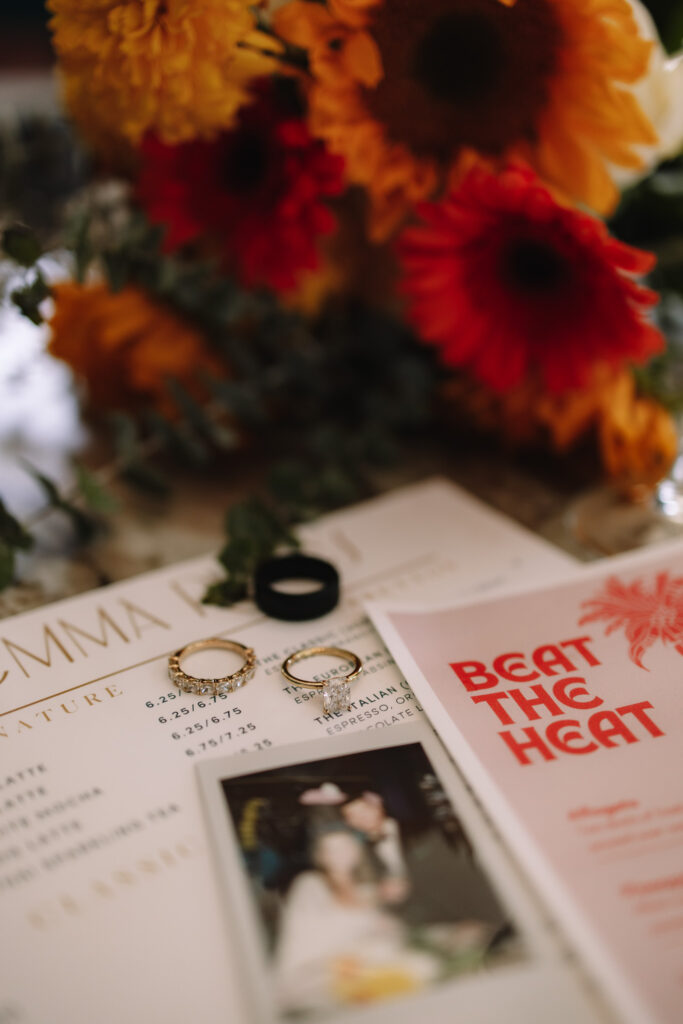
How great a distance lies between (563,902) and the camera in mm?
354

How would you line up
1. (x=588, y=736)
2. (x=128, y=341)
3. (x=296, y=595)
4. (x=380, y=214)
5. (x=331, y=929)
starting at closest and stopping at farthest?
(x=331, y=929) → (x=588, y=736) → (x=296, y=595) → (x=380, y=214) → (x=128, y=341)

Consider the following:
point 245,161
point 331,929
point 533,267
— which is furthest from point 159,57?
point 331,929

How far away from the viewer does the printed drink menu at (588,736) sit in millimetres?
347

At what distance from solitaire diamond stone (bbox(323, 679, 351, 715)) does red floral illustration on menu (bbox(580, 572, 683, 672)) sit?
0.58 feet

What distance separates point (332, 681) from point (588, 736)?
146 millimetres

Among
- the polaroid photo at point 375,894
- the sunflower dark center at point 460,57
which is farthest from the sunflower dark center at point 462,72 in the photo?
the polaroid photo at point 375,894

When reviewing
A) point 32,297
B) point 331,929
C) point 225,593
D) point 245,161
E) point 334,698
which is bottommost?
point 331,929

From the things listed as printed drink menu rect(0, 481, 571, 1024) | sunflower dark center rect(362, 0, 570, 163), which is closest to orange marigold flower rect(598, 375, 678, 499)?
printed drink menu rect(0, 481, 571, 1024)

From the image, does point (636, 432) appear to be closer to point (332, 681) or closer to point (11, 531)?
point (332, 681)

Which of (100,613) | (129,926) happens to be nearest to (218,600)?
(100,613)

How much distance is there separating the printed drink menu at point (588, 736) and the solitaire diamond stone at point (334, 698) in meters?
0.04

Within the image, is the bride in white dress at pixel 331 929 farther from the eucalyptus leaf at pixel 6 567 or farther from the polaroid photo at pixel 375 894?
the eucalyptus leaf at pixel 6 567

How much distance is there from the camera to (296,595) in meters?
0.55

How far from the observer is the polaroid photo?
1.05 ft
